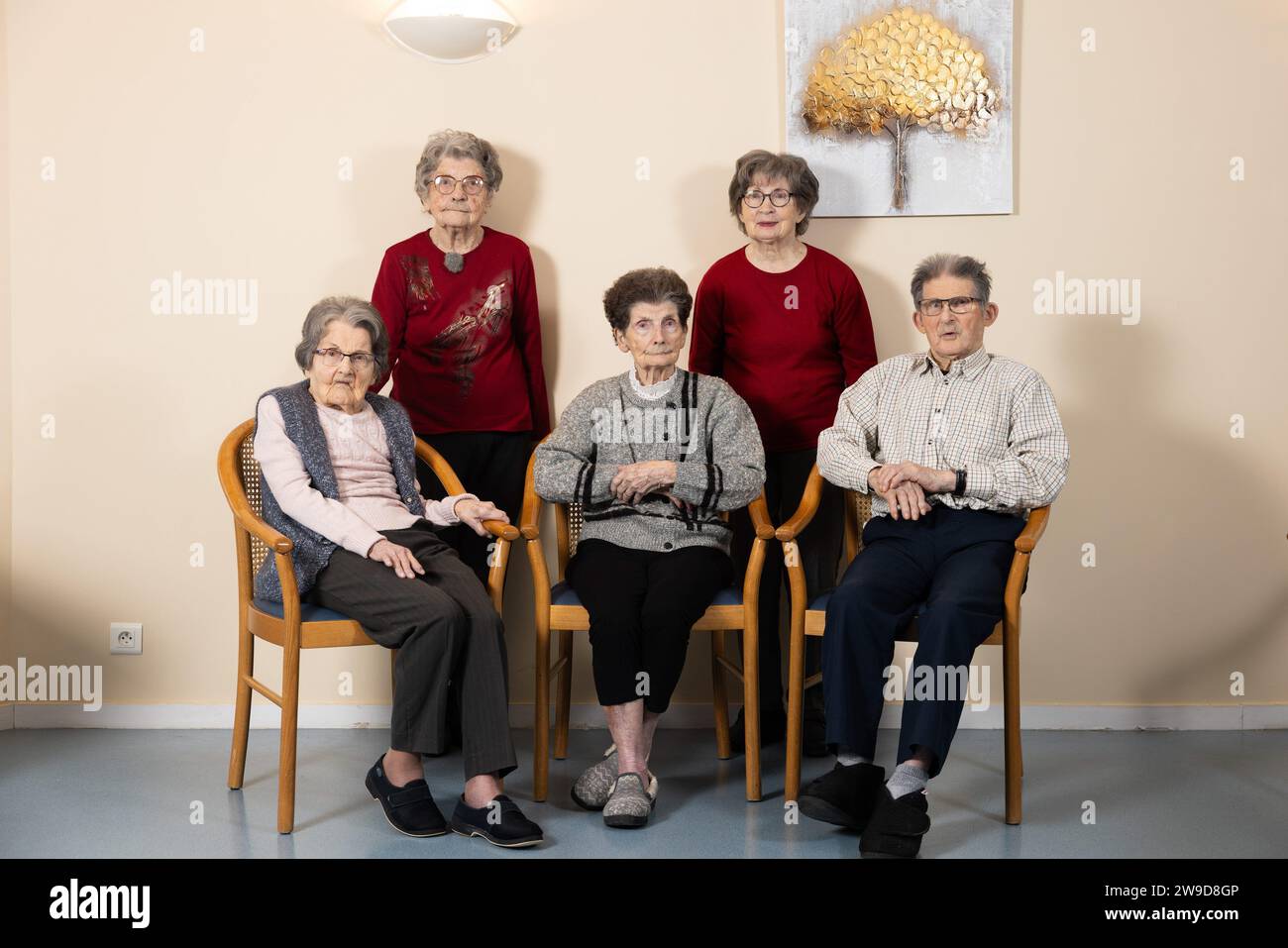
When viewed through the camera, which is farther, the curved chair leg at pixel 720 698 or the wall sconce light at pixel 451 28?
the wall sconce light at pixel 451 28

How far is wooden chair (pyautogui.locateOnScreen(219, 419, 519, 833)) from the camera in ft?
8.56

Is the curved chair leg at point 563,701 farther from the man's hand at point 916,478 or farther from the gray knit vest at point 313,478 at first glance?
the man's hand at point 916,478

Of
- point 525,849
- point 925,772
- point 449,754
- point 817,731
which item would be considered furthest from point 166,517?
point 925,772

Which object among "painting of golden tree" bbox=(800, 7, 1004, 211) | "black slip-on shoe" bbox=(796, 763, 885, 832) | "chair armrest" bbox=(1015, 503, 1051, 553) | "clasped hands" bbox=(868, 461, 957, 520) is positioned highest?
"painting of golden tree" bbox=(800, 7, 1004, 211)

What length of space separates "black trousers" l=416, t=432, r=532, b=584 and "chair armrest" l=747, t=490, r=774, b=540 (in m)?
0.68

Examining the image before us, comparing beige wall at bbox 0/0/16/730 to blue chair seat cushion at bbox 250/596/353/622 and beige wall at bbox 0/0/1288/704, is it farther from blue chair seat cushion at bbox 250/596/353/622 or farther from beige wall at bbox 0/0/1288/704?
blue chair seat cushion at bbox 250/596/353/622

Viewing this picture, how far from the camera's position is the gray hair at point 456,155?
3.23 m

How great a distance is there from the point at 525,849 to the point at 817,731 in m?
1.05

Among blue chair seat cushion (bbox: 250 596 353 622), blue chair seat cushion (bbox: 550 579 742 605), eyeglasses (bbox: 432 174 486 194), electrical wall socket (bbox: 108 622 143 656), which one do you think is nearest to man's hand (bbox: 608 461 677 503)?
blue chair seat cushion (bbox: 550 579 742 605)

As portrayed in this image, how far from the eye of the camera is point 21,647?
3.60 meters

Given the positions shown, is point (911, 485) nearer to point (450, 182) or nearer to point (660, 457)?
point (660, 457)

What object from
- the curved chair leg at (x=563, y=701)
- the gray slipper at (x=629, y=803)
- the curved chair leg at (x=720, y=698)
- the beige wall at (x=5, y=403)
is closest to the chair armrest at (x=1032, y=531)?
the curved chair leg at (x=720, y=698)

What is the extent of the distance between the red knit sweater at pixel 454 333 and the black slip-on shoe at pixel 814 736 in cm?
112
